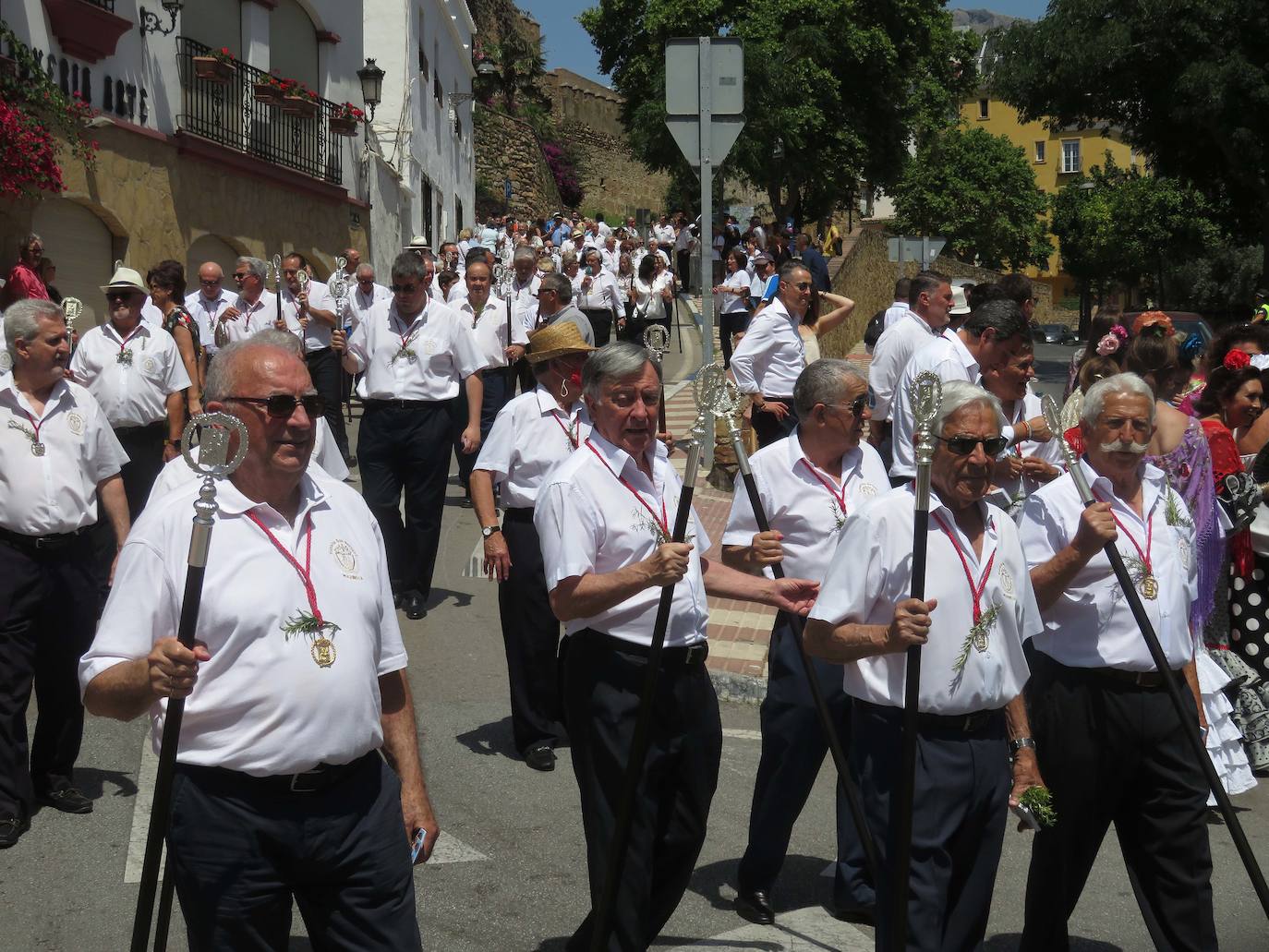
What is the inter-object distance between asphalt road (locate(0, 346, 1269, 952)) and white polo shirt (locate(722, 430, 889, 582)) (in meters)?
1.23

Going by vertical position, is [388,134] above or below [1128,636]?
above

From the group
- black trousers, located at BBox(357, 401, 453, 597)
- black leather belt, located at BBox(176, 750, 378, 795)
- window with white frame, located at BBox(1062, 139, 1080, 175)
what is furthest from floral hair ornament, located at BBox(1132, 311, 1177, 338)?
window with white frame, located at BBox(1062, 139, 1080, 175)

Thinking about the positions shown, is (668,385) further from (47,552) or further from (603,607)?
(603,607)

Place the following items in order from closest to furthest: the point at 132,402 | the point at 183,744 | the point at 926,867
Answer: the point at 183,744
the point at 926,867
the point at 132,402

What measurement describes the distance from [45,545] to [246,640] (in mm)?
2974

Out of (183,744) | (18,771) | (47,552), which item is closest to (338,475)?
(47,552)

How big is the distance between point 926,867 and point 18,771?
11.8 ft

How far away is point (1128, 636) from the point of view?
4.45m

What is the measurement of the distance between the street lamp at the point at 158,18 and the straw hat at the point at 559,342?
13.4m

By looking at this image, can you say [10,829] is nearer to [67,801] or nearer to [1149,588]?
[67,801]

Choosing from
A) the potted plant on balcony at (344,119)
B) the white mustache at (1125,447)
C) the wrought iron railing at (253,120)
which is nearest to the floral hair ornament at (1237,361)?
the white mustache at (1125,447)

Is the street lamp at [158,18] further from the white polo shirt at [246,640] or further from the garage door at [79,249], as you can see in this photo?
the white polo shirt at [246,640]

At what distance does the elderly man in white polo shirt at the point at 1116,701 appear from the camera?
4.45 metres

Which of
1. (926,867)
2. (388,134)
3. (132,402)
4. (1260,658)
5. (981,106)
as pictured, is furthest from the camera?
(981,106)
